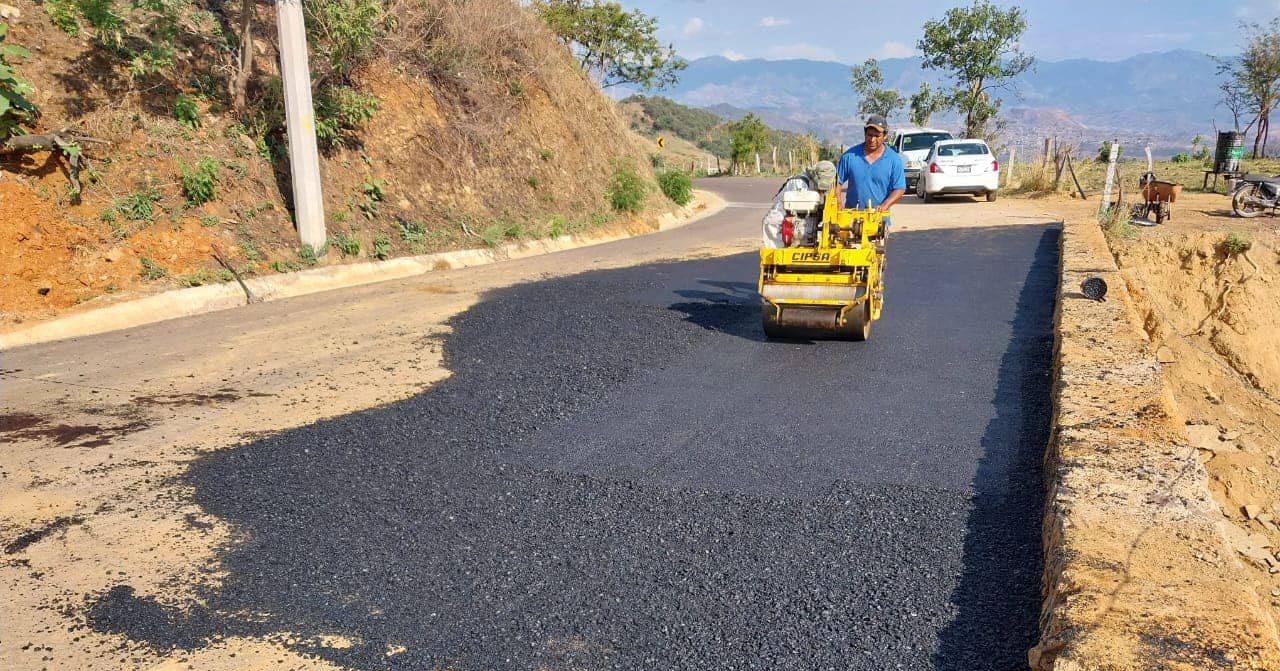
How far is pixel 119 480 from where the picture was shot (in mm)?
4773

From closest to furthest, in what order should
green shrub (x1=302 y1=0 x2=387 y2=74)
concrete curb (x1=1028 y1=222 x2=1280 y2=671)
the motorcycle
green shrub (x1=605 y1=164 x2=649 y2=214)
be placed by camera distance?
concrete curb (x1=1028 y1=222 x2=1280 y2=671) < green shrub (x1=302 y1=0 x2=387 y2=74) < the motorcycle < green shrub (x1=605 y1=164 x2=649 y2=214)

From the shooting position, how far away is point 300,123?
1092cm

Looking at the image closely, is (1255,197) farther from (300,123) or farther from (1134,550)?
(300,123)

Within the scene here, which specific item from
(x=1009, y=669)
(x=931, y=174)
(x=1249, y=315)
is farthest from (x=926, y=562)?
(x=931, y=174)

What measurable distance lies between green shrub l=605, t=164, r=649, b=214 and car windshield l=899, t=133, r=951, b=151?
8575 millimetres

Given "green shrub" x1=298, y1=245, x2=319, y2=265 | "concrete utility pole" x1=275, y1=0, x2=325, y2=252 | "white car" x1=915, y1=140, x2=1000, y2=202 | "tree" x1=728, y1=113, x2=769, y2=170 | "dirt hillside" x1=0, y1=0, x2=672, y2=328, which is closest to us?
"dirt hillside" x1=0, y1=0, x2=672, y2=328

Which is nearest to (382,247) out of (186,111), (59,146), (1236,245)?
(186,111)

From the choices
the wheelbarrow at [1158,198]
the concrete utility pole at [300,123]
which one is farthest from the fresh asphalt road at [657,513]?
the wheelbarrow at [1158,198]

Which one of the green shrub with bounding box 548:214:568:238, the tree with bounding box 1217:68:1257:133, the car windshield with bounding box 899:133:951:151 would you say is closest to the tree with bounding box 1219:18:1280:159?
the tree with bounding box 1217:68:1257:133

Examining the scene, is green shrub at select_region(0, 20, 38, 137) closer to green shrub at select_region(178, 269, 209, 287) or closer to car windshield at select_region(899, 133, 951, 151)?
green shrub at select_region(178, 269, 209, 287)

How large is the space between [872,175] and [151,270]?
321 inches

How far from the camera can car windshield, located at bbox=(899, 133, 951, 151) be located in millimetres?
23594

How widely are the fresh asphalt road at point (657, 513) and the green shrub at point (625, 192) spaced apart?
11933 millimetres

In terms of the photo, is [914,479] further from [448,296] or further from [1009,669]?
[448,296]
